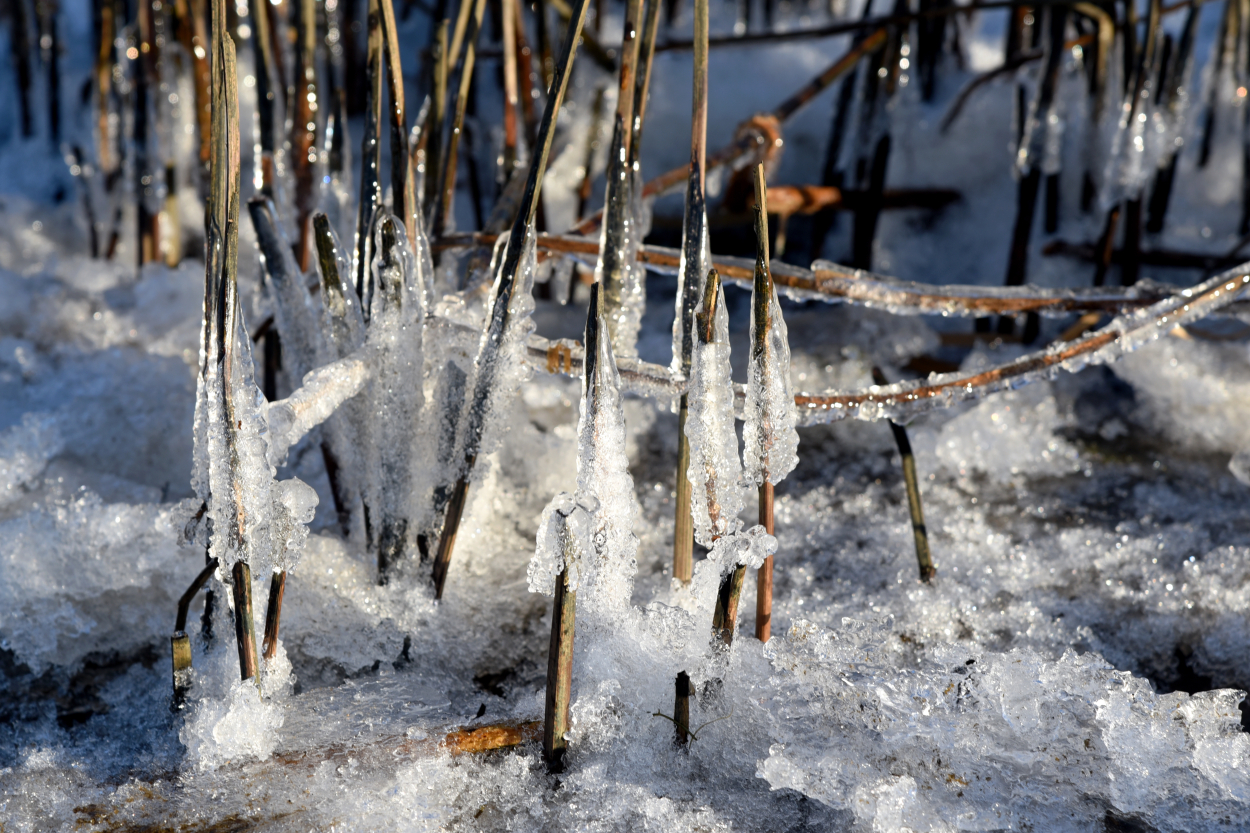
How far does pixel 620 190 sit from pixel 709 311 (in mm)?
205

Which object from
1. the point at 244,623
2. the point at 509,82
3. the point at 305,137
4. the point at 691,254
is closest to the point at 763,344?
the point at 691,254

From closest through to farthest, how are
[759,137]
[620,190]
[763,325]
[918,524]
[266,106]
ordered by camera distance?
[763,325]
[620,190]
[918,524]
[266,106]
[759,137]

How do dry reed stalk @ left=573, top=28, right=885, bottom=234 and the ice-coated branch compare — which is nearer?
the ice-coated branch

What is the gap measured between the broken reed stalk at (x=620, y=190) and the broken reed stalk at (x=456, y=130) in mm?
219

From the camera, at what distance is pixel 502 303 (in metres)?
0.77

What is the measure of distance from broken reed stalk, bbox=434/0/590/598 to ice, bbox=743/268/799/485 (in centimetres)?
21

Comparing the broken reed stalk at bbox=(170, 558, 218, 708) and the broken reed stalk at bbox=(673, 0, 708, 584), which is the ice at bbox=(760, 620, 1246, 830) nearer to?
the broken reed stalk at bbox=(673, 0, 708, 584)

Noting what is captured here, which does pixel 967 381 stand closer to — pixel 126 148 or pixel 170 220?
pixel 170 220

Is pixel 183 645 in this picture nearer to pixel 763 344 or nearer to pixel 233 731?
pixel 233 731

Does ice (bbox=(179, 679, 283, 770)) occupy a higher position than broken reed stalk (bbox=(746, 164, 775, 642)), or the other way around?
broken reed stalk (bbox=(746, 164, 775, 642))

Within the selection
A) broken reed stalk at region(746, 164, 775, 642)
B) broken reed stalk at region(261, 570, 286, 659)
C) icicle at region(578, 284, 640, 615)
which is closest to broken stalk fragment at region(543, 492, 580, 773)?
icicle at region(578, 284, 640, 615)

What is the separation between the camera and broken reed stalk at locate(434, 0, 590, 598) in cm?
70

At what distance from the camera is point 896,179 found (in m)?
1.94

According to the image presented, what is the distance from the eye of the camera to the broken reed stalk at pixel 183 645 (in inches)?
28.1
